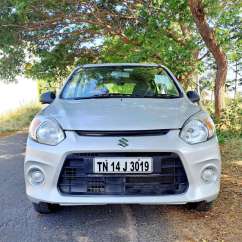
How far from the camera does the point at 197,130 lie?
11.1 ft

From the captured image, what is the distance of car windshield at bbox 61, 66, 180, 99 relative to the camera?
4445 mm

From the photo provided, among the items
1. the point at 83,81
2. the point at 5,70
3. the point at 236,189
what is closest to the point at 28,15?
the point at 5,70

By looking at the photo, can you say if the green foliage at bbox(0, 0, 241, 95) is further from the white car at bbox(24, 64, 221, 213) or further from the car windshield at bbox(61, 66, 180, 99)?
the white car at bbox(24, 64, 221, 213)

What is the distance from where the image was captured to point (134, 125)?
10.8ft

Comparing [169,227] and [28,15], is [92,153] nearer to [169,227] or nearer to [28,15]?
[169,227]

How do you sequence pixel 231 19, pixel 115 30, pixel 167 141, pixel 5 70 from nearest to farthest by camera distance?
pixel 167 141, pixel 231 19, pixel 115 30, pixel 5 70

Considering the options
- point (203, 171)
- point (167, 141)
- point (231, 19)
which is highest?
point (231, 19)

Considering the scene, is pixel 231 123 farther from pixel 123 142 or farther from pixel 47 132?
pixel 47 132

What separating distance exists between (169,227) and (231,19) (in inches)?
285

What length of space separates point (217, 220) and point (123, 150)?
4.06ft

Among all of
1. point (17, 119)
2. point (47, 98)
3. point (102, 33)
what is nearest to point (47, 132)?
point (47, 98)

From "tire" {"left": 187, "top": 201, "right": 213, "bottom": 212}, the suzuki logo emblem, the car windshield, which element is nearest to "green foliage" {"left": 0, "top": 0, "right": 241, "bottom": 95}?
the car windshield

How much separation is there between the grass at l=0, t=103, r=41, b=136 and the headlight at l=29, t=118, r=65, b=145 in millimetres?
7724

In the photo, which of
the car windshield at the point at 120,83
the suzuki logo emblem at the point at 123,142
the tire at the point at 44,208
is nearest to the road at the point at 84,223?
the tire at the point at 44,208
